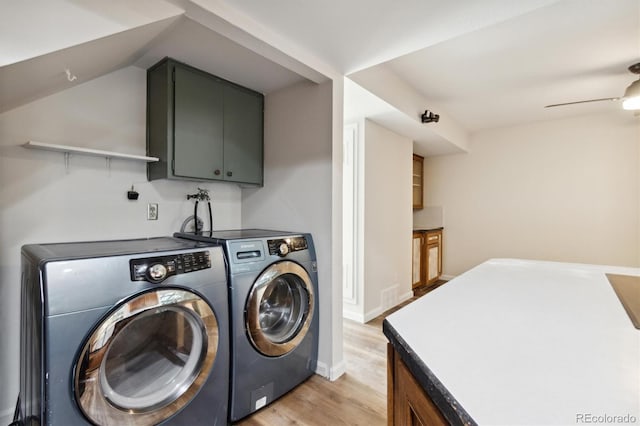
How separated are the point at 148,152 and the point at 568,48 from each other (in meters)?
3.18

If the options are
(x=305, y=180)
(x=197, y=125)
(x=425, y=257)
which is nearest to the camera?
(x=197, y=125)

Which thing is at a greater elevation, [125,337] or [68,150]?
[68,150]

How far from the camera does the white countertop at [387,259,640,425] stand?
0.46 m

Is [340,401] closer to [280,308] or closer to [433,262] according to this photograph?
[280,308]

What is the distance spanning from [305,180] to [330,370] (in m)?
1.36

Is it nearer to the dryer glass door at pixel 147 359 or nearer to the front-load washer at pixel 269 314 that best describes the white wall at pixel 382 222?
the front-load washer at pixel 269 314

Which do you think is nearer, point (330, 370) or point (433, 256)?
point (330, 370)

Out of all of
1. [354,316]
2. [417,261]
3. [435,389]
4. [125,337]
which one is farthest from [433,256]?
[435,389]

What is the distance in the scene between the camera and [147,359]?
132 centimetres

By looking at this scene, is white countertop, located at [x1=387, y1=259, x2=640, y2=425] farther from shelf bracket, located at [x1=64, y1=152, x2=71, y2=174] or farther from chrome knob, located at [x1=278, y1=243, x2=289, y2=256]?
shelf bracket, located at [x1=64, y1=152, x2=71, y2=174]

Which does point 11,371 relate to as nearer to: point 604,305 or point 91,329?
point 91,329

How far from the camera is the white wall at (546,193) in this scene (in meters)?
3.52

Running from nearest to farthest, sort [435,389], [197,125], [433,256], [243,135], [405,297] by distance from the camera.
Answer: [435,389] → [197,125] → [243,135] → [405,297] → [433,256]

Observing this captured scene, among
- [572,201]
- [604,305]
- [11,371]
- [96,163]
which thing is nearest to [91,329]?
[11,371]
